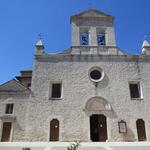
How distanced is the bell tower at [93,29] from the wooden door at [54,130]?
817 cm

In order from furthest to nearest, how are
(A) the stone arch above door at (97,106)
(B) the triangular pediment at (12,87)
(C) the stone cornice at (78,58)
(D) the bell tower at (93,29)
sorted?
(D) the bell tower at (93,29)
(C) the stone cornice at (78,58)
(B) the triangular pediment at (12,87)
(A) the stone arch above door at (97,106)

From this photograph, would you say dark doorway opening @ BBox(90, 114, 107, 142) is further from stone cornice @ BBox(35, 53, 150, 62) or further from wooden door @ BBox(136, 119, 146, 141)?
stone cornice @ BBox(35, 53, 150, 62)

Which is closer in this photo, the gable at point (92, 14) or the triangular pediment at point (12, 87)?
the triangular pediment at point (12, 87)

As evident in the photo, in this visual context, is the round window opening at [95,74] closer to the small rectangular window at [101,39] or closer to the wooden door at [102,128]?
the small rectangular window at [101,39]

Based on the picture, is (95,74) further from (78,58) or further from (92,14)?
(92,14)

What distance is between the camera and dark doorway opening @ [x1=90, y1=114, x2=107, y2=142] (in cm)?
1762

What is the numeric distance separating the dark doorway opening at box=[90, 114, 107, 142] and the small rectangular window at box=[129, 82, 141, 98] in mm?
3787

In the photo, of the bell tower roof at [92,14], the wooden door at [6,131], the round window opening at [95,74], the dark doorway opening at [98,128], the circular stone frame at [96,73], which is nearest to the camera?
the wooden door at [6,131]

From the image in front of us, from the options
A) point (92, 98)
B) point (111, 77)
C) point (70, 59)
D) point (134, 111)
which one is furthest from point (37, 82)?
point (134, 111)

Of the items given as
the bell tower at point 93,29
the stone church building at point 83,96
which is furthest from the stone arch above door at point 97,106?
the bell tower at point 93,29

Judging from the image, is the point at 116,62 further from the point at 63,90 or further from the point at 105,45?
the point at 63,90

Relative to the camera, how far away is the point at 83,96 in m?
18.3

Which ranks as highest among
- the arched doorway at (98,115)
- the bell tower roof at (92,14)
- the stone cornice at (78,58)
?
the bell tower roof at (92,14)

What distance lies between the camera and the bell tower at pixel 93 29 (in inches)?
806
